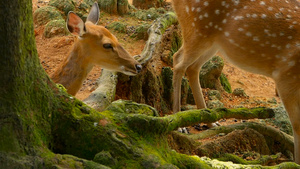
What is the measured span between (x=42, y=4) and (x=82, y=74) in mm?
5229

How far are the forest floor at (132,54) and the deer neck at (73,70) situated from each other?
0.87m

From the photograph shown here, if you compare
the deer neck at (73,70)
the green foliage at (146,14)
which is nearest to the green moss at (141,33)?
the green foliage at (146,14)

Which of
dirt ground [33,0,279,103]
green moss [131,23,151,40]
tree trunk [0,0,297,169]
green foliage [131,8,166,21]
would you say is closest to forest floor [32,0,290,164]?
dirt ground [33,0,279,103]

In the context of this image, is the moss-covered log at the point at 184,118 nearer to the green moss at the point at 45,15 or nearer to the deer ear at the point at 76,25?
the deer ear at the point at 76,25

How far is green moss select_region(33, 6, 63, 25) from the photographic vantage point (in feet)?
27.3

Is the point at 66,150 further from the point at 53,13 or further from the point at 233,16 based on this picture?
the point at 53,13

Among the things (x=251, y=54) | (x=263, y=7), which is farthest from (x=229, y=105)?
(x=263, y=7)

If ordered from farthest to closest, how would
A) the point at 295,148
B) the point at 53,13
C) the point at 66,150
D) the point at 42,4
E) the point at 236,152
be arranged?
the point at 42,4, the point at 53,13, the point at 295,148, the point at 236,152, the point at 66,150

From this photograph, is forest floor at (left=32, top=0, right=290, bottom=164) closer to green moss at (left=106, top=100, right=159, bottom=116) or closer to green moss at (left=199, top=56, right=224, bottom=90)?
green moss at (left=199, top=56, right=224, bottom=90)

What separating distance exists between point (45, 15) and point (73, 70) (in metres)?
3.93

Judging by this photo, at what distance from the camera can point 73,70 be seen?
4.83 metres

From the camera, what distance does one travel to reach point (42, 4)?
948cm

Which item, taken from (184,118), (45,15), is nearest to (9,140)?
(184,118)

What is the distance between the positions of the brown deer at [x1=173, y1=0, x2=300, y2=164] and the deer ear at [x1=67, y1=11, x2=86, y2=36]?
5.60 feet
